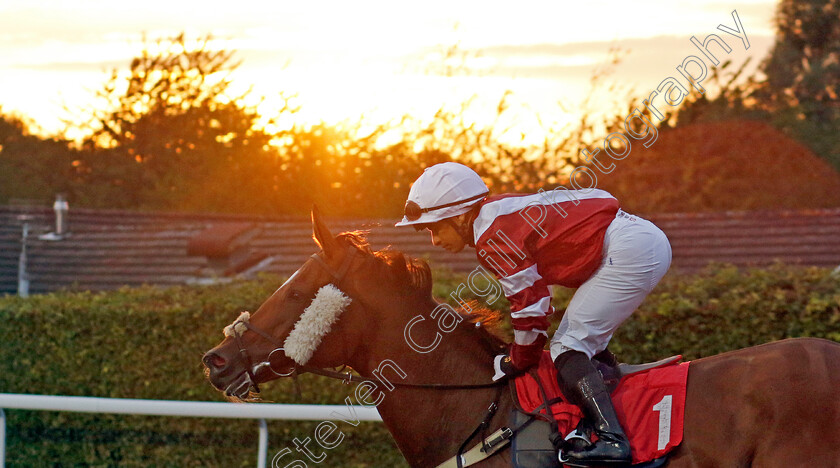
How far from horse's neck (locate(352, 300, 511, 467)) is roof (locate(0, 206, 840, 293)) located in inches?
171

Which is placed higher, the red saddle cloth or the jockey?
the jockey

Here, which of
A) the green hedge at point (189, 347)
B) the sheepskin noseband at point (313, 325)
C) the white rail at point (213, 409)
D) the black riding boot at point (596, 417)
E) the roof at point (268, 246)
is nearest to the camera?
the black riding boot at point (596, 417)

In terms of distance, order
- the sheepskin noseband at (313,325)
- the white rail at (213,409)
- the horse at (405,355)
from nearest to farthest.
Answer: the horse at (405,355)
the sheepskin noseband at (313,325)
the white rail at (213,409)

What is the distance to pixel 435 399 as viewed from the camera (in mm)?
3076

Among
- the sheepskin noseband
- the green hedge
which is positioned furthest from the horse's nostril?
the green hedge

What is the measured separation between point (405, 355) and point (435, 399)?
202 mm

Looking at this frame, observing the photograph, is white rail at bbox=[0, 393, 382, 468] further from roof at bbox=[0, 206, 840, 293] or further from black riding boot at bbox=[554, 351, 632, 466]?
roof at bbox=[0, 206, 840, 293]

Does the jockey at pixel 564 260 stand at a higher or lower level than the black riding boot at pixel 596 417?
higher

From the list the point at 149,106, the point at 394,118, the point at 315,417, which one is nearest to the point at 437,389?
the point at 315,417

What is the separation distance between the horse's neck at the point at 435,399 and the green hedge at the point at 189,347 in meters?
2.27

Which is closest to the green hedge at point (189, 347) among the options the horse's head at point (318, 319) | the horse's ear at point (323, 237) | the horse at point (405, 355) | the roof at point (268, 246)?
the roof at point (268, 246)

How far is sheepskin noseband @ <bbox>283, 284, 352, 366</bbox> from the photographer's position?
3.00 meters

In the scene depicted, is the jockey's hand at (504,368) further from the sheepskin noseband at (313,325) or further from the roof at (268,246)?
the roof at (268,246)

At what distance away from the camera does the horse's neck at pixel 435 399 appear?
3031mm
